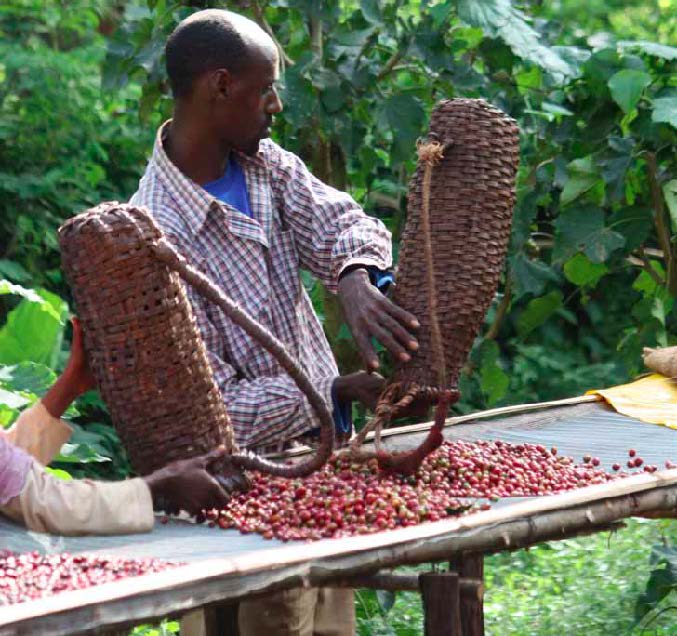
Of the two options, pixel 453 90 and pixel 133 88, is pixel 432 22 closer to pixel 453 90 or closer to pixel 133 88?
pixel 453 90

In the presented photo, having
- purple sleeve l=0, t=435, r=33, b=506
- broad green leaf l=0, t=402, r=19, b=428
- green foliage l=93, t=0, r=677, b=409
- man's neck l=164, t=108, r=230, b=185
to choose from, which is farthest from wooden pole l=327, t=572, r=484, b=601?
green foliage l=93, t=0, r=677, b=409

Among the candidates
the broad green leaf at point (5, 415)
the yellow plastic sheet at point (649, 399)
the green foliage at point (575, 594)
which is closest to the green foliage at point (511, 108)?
the green foliage at point (575, 594)

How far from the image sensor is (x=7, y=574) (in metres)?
2.25

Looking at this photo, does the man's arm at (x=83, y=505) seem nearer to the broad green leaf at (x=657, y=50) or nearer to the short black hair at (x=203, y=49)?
the short black hair at (x=203, y=49)

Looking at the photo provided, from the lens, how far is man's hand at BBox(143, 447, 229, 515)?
2615 mm

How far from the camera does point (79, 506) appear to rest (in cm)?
252

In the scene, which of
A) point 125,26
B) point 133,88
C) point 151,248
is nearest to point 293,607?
point 151,248

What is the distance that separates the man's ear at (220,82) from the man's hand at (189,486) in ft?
2.70

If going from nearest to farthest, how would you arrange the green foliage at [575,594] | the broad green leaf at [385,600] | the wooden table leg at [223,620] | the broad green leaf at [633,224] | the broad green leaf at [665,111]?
1. the wooden table leg at [223,620]
2. the broad green leaf at [385,600]
3. the green foliage at [575,594]
4. the broad green leaf at [665,111]
5. the broad green leaf at [633,224]

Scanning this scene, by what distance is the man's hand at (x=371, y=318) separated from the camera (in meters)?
2.94

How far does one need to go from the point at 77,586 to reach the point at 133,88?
486 centimetres

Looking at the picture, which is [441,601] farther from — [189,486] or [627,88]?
[627,88]

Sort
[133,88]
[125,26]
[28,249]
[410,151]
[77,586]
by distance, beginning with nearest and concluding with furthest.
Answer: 1. [77,586]
2. [410,151]
3. [125,26]
4. [28,249]
5. [133,88]

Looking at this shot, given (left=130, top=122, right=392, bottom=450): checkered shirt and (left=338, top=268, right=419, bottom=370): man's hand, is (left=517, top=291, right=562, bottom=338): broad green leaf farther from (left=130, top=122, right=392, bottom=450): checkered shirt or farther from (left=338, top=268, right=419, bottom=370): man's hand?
(left=338, top=268, right=419, bottom=370): man's hand
